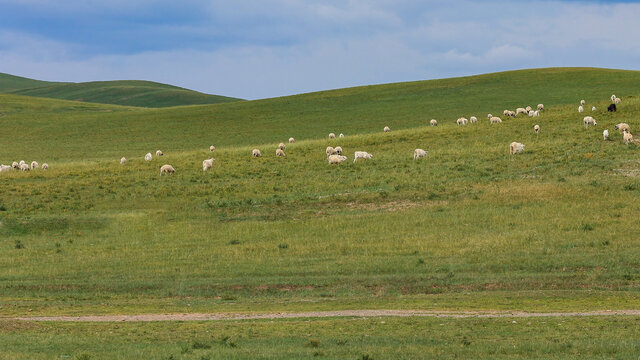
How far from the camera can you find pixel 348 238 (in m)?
29.2

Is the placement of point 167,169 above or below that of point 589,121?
below

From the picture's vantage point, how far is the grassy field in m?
16.4

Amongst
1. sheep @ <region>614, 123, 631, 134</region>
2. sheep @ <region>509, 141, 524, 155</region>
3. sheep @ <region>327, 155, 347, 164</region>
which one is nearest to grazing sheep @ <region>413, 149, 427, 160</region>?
sheep @ <region>327, 155, 347, 164</region>

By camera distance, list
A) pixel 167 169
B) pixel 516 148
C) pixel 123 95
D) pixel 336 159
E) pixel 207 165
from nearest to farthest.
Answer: pixel 516 148, pixel 336 159, pixel 167 169, pixel 207 165, pixel 123 95

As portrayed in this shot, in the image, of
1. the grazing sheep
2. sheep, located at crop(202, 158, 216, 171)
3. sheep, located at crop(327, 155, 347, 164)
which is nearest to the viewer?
sheep, located at crop(327, 155, 347, 164)

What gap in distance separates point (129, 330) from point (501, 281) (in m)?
10.8

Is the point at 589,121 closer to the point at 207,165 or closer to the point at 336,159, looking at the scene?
the point at 336,159

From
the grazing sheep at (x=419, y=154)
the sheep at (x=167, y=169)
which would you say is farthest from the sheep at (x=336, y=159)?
the sheep at (x=167, y=169)

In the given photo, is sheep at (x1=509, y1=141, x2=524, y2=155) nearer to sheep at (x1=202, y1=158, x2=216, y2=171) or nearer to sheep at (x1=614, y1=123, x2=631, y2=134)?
sheep at (x1=614, y1=123, x2=631, y2=134)

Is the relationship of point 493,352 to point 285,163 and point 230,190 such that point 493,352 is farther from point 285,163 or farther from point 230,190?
point 285,163

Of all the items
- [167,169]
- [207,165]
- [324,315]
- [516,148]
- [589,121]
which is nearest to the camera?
[324,315]

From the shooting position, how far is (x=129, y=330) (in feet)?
52.6

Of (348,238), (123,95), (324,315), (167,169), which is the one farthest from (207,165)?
(123,95)

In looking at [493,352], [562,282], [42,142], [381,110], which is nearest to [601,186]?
[562,282]
